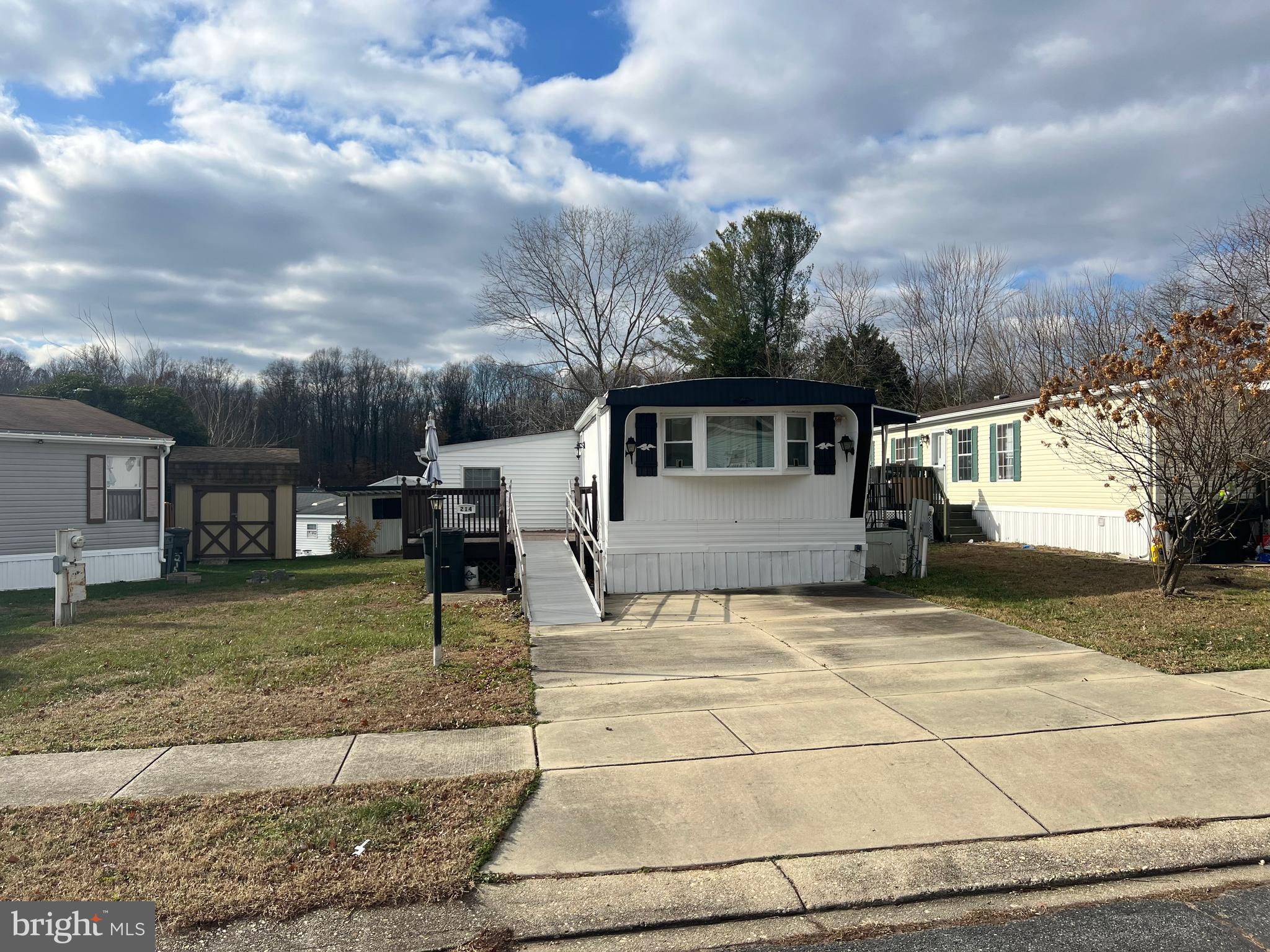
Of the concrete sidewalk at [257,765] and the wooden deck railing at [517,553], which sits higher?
the wooden deck railing at [517,553]

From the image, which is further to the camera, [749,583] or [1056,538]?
[1056,538]

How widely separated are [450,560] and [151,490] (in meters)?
9.93

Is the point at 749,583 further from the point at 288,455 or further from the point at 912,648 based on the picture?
the point at 288,455

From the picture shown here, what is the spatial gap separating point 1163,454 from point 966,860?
30.0 feet

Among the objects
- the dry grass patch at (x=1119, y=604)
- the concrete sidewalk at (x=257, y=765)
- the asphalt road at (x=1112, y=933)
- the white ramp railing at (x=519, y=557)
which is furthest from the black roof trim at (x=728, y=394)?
the asphalt road at (x=1112, y=933)

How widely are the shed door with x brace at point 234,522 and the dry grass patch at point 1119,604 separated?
17123 mm

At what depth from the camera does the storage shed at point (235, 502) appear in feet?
74.7

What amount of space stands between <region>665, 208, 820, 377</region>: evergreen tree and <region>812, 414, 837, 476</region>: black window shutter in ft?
70.4

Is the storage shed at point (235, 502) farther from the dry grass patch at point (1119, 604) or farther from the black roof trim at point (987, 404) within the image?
the black roof trim at point (987, 404)

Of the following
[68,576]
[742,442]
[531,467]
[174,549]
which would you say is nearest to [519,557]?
[742,442]

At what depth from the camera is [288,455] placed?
23938 mm

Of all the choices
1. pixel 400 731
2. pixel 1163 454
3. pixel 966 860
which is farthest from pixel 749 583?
pixel 966 860

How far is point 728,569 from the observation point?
1342 centimetres

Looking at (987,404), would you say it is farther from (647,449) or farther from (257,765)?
(257,765)
